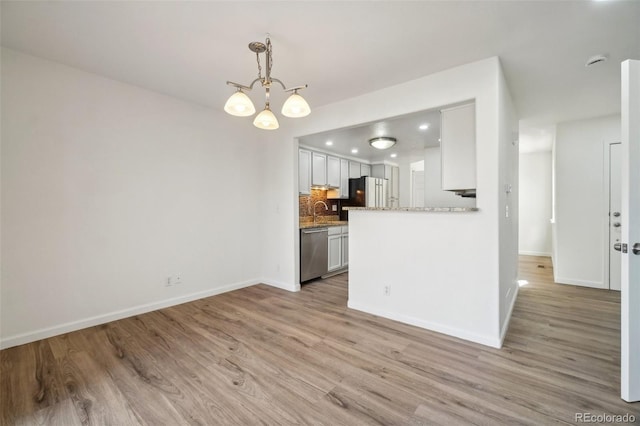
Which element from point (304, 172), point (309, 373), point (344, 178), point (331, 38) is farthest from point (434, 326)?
point (344, 178)

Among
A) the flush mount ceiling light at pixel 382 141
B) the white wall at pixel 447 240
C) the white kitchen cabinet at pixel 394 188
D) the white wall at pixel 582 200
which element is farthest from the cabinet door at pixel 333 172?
the white wall at pixel 582 200

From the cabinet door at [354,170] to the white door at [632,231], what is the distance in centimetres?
486

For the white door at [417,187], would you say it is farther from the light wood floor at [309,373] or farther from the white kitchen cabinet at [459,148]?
the white kitchen cabinet at [459,148]

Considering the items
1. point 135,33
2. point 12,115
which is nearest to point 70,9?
point 135,33

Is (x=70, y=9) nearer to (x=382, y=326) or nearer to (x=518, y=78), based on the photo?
(x=382, y=326)

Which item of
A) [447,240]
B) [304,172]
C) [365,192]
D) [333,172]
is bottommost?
[447,240]

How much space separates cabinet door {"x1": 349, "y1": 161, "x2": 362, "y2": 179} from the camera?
6453mm

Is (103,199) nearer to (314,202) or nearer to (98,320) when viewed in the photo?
(98,320)

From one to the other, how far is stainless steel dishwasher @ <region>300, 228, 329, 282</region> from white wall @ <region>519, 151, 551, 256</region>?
17.6 feet

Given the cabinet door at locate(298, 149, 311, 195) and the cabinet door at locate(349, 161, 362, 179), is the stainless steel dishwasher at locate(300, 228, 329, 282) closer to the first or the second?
the cabinet door at locate(298, 149, 311, 195)

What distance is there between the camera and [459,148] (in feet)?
9.08

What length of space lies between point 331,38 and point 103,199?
286 centimetres

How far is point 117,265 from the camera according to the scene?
311 cm
